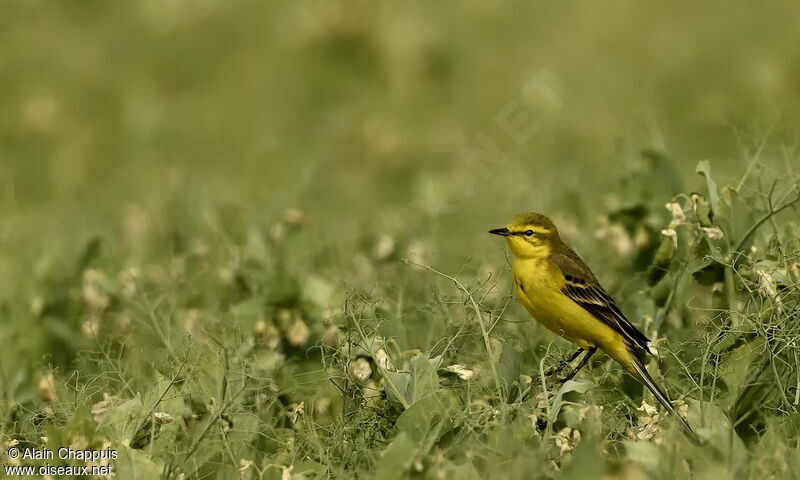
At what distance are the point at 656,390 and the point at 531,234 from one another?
1260 mm

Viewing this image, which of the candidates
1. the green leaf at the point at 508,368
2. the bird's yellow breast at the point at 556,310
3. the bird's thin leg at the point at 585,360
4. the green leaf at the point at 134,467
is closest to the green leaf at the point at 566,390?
the green leaf at the point at 508,368

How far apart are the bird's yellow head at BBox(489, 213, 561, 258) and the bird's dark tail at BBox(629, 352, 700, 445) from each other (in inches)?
34.0

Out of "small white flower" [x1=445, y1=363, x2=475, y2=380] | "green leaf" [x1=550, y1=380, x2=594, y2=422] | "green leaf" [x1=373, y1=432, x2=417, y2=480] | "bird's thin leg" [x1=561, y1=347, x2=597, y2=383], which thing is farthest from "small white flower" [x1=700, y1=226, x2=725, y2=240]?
"green leaf" [x1=373, y1=432, x2=417, y2=480]

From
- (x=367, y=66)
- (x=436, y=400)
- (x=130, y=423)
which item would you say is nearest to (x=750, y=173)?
(x=436, y=400)

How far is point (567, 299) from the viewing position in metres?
5.17

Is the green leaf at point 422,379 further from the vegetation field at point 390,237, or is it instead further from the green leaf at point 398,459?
the green leaf at point 398,459

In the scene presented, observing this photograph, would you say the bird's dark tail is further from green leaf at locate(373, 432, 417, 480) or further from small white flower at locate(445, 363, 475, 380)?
green leaf at locate(373, 432, 417, 480)

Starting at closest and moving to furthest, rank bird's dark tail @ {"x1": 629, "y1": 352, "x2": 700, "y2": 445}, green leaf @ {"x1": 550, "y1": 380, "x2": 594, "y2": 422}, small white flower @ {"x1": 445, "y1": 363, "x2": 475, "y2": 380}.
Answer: green leaf @ {"x1": 550, "y1": 380, "x2": 594, "y2": 422}, bird's dark tail @ {"x1": 629, "y1": 352, "x2": 700, "y2": 445}, small white flower @ {"x1": 445, "y1": 363, "x2": 475, "y2": 380}

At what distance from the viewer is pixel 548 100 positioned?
10469 mm

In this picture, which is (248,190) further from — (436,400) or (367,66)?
(436,400)

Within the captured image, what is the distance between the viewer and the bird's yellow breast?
5.01 m

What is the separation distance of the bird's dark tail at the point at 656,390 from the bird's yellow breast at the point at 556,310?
272 mm

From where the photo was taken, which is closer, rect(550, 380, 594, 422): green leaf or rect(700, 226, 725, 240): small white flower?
rect(550, 380, 594, 422): green leaf

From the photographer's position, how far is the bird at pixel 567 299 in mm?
4820
